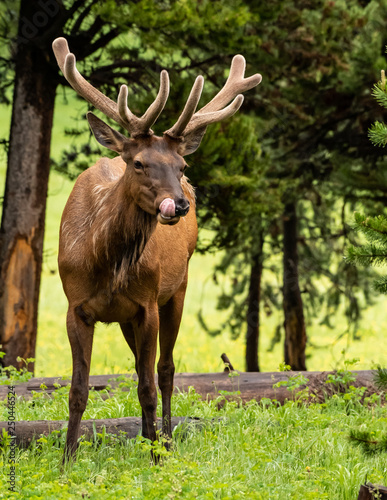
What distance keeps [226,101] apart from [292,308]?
634cm

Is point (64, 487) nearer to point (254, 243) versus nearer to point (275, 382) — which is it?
point (275, 382)

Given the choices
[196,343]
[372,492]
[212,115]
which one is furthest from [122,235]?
[196,343]

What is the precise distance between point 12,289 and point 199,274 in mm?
16811

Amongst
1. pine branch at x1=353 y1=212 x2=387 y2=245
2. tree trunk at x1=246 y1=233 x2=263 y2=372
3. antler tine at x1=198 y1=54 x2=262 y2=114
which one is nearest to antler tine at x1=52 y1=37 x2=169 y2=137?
antler tine at x1=198 y1=54 x2=262 y2=114

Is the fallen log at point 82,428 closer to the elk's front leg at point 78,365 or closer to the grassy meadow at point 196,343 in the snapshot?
the elk's front leg at point 78,365

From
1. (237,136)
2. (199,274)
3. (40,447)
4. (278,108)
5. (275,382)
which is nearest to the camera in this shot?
(40,447)

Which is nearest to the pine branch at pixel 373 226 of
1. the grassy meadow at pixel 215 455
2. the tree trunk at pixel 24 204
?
the grassy meadow at pixel 215 455

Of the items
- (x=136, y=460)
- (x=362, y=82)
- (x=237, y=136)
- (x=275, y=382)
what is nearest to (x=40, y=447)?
(x=136, y=460)

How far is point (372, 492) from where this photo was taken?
14.9 feet

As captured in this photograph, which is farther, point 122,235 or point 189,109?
point 122,235

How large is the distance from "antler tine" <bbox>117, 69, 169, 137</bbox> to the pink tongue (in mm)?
709

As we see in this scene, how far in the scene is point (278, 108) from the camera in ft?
36.9

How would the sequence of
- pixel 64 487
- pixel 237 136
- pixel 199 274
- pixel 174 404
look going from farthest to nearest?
pixel 199 274, pixel 237 136, pixel 174 404, pixel 64 487

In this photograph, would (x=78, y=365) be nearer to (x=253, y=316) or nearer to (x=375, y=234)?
(x=375, y=234)
